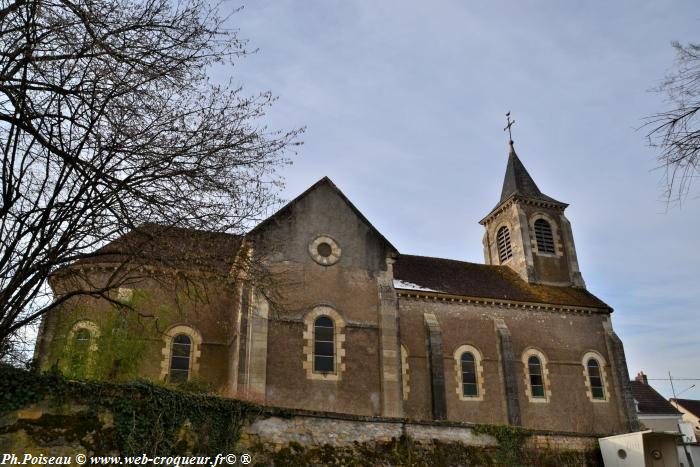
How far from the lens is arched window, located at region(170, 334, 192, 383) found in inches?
798

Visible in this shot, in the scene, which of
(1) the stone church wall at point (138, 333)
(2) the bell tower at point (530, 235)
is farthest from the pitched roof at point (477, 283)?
(1) the stone church wall at point (138, 333)

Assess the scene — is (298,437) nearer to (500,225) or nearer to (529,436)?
(529,436)

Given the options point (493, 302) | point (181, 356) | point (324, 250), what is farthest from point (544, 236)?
point (181, 356)

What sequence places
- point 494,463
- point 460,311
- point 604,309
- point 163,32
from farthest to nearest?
point 604,309
point 460,311
point 494,463
point 163,32

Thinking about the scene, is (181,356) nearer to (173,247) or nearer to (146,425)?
(146,425)

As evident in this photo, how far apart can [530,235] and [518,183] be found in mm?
3970

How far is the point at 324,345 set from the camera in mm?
18906

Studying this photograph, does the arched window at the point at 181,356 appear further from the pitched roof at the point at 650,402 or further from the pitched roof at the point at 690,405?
the pitched roof at the point at 690,405

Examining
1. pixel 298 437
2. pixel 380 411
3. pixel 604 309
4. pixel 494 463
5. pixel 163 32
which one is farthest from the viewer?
pixel 604 309

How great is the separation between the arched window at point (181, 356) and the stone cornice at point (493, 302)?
856 centimetres

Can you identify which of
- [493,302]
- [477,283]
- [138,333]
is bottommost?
[138,333]

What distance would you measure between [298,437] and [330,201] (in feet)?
33.7

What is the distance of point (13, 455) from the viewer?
29.3ft

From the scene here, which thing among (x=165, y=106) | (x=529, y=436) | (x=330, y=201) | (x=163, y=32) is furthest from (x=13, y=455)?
(x=330, y=201)
